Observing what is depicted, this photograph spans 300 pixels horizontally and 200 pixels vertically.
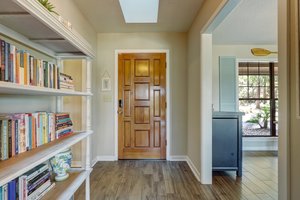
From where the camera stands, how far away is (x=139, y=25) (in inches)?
139

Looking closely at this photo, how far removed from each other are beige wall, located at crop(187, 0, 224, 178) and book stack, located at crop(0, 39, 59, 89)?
187 cm

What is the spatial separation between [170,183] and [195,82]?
1.49m

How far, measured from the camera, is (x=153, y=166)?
356cm

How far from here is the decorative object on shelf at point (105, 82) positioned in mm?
3908

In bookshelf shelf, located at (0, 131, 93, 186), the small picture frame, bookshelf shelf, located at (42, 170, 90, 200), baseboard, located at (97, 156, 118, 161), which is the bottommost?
baseboard, located at (97, 156, 118, 161)

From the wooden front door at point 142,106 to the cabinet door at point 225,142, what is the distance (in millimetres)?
1121

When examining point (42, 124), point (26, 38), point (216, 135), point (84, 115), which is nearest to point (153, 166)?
point (216, 135)

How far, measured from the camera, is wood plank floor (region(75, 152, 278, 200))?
247 cm

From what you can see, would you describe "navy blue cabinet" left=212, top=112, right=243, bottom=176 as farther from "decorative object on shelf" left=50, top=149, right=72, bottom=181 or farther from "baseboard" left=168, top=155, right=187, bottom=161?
"decorative object on shelf" left=50, top=149, right=72, bottom=181

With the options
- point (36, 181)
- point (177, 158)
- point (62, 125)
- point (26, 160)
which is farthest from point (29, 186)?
point (177, 158)

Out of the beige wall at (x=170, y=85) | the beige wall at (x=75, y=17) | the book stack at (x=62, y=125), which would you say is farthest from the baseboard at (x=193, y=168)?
the beige wall at (x=75, y=17)

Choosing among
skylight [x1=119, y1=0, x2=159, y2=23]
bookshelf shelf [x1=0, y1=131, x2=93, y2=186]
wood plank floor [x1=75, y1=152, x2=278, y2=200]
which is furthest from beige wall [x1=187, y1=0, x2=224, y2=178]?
bookshelf shelf [x1=0, y1=131, x2=93, y2=186]

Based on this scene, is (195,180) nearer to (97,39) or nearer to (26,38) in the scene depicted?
(26,38)

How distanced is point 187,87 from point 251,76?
79.6 inches
